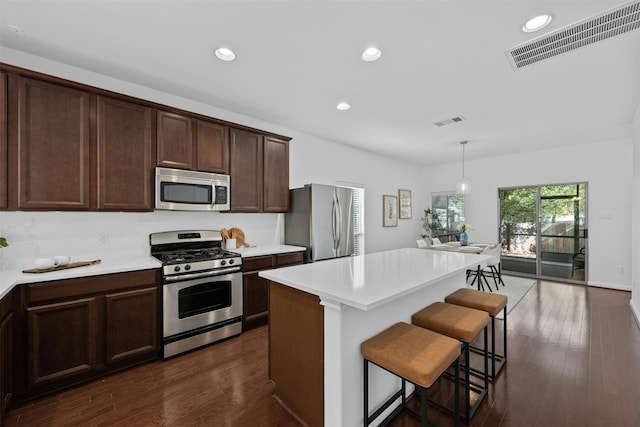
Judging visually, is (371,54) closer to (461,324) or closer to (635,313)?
(461,324)

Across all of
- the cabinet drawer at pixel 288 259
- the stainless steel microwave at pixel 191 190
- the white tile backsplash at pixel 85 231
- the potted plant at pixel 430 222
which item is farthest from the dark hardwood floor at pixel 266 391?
the potted plant at pixel 430 222

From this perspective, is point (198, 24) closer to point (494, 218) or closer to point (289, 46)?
point (289, 46)

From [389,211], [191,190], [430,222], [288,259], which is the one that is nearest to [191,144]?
[191,190]

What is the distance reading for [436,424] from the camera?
5.57 ft

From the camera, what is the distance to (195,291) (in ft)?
8.98

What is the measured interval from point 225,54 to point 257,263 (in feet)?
7.21

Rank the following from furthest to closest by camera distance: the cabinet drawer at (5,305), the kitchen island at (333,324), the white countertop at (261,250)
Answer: the white countertop at (261,250), the cabinet drawer at (5,305), the kitchen island at (333,324)

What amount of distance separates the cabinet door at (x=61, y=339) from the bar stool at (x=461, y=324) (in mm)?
2595

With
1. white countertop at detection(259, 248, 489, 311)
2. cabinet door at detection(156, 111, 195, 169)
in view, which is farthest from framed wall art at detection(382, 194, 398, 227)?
cabinet door at detection(156, 111, 195, 169)

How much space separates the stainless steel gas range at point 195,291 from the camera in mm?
2574

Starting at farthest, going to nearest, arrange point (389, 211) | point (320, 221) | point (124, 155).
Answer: point (389, 211)
point (320, 221)
point (124, 155)

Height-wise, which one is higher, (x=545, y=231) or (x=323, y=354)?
(x=545, y=231)

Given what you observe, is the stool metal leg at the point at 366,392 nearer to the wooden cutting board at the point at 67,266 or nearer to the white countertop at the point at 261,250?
the white countertop at the point at 261,250

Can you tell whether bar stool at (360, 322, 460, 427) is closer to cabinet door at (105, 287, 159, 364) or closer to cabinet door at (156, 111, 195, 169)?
cabinet door at (105, 287, 159, 364)
